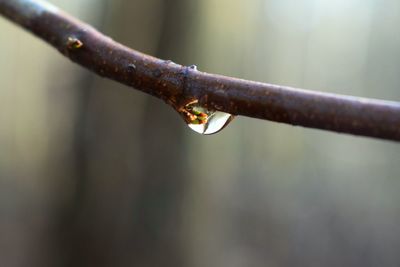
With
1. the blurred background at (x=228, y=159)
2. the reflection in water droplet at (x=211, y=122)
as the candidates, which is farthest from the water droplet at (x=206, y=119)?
the blurred background at (x=228, y=159)

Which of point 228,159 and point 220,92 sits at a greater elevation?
point 220,92

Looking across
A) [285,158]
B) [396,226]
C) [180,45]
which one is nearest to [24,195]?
[180,45]

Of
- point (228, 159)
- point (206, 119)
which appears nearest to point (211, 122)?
point (206, 119)

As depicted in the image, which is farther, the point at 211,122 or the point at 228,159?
the point at 228,159

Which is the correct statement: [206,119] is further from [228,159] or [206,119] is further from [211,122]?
[228,159]

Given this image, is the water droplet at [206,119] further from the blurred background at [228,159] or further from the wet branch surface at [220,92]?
the blurred background at [228,159]

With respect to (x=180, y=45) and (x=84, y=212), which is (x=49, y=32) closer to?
(x=180, y=45)
